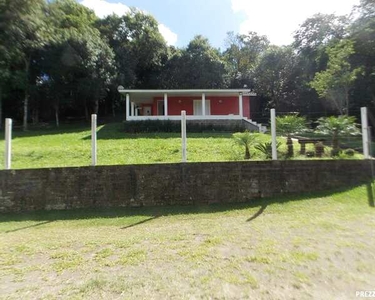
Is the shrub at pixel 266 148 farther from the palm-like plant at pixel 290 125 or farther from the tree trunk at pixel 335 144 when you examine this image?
the tree trunk at pixel 335 144

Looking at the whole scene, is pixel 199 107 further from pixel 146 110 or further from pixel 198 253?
pixel 198 253

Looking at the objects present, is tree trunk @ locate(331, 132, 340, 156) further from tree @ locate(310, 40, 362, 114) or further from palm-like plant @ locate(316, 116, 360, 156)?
tree @ locate(310, 40, 362, 114)

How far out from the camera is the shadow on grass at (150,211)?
6.17 metres

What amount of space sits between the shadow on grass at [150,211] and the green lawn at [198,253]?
7 centimetres

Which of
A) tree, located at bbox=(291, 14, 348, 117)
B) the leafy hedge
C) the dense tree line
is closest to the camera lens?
the leafy hedge

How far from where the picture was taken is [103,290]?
2.87 metres

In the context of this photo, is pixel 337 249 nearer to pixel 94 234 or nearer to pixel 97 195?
pixel 94 234

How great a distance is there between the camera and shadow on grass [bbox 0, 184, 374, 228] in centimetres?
617

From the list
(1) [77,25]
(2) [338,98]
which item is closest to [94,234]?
(2) [338,98]

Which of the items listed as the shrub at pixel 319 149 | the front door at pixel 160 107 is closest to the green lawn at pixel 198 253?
the shrub at pixel 319 149

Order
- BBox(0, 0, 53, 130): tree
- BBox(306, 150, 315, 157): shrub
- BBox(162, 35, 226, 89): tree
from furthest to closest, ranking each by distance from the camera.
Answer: BBox(162, 35, 226, 89): tree < BBox(0, 0, 53, 130): tree < BBox(306, 150, 315, 157): shrub

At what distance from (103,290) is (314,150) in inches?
255

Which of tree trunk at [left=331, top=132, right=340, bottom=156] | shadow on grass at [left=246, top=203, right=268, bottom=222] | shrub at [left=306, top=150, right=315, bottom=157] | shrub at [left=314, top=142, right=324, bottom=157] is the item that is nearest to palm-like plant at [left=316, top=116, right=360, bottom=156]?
tree trunk at [left=331, top=132, right=340, bottom=156]

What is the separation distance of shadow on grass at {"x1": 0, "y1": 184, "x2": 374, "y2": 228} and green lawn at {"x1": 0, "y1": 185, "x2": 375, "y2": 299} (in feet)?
0.24
